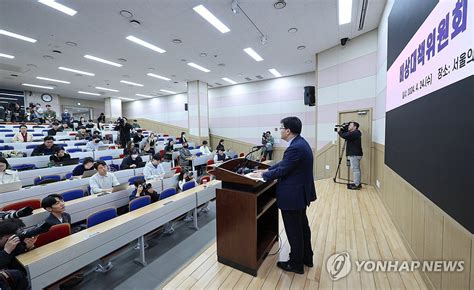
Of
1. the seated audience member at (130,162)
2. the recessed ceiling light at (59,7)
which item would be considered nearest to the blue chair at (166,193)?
the seated audience member at (130,162)

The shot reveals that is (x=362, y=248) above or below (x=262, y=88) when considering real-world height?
below

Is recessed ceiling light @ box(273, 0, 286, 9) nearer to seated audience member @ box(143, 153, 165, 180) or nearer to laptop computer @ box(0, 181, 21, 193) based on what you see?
seated audience member @ box(143, 153, 165, 180)

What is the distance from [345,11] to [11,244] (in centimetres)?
670

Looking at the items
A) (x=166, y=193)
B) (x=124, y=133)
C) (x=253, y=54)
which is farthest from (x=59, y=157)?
Result: (x=253, y=54)

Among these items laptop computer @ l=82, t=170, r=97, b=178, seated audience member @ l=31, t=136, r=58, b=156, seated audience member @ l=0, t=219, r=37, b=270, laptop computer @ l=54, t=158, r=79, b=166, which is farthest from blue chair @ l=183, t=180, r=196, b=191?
seated audience member @ l=31, t=136, r=58, b=156

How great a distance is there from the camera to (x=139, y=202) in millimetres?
3184

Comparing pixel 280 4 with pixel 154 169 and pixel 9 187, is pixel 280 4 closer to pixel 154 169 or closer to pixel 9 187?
pixel 154 169

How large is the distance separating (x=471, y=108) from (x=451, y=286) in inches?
51.3

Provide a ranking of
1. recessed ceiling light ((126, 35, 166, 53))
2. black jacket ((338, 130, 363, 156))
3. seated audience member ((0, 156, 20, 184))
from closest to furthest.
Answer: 1. seated audience member ((0, 156, 20, 184))
2. black jacket ((338, 130, 363, 156))
3. recessed ceiling light ((126, 35, 166, 53))

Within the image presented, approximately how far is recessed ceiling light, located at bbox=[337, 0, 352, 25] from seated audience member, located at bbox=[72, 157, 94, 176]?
652cm

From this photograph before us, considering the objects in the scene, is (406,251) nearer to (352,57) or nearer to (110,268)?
(110,268)

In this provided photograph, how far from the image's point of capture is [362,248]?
2574mm

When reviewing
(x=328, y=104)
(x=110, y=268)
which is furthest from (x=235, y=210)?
(x=328, y=104)

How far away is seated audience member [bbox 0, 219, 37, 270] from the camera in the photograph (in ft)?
6.07
